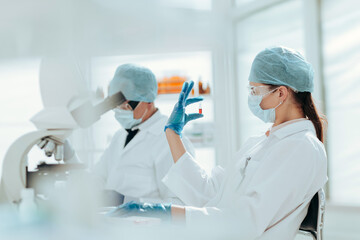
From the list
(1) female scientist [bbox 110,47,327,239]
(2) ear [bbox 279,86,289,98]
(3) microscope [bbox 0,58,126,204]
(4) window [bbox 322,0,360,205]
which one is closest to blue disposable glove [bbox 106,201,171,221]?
(1) female scientist [bbox 110,47,327,239]

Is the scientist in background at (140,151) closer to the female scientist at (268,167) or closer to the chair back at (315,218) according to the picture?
the female scientist at (268,167)

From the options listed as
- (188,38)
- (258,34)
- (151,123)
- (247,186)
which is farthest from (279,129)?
(258,34)

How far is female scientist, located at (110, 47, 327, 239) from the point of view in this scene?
1.26 meters

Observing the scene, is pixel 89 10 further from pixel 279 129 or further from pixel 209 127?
pixel 209 127

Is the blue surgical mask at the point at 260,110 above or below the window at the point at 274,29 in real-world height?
below

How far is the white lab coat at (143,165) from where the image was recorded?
1844 millimetres

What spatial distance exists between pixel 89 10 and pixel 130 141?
1.31 meters

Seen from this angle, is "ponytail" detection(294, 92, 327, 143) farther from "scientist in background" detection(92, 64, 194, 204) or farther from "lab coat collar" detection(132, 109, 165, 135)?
"lab coat collar" detection(132, 109, 165, 135)

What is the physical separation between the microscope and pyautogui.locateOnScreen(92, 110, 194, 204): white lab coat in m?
0.90

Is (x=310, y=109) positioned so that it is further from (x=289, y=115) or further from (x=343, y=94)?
(x=343, y=94)

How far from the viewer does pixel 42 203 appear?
78cm

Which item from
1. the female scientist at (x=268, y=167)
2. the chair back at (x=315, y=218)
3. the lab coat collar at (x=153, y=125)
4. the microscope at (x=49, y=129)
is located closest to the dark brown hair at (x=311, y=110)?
the female scientist at (x=268, y=167)

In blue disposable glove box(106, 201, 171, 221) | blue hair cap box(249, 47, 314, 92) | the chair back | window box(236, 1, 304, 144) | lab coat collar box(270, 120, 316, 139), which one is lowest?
the chair back

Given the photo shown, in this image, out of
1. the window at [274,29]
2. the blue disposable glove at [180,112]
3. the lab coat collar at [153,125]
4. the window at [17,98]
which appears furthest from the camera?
the window at [274,29]
